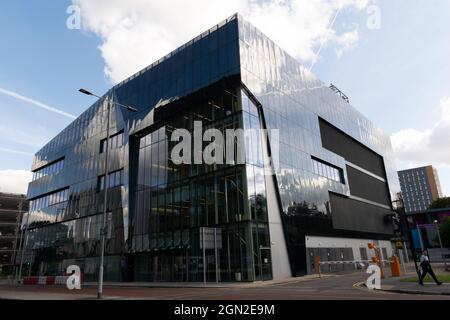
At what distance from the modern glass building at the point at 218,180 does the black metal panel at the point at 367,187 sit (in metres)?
0.42

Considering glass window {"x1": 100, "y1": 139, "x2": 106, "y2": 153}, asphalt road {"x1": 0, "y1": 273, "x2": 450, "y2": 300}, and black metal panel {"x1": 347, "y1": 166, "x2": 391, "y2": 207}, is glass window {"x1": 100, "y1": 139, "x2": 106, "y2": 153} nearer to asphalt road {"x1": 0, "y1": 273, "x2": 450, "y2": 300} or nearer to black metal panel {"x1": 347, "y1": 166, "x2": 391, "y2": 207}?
asphalt road {"x1": 0, "y1": 273, "x2": 450, "y2": 300}

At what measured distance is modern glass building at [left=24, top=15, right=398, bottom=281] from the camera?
2928 centimetres

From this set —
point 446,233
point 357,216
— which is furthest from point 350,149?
point 446,233

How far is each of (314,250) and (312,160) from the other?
10.5 m

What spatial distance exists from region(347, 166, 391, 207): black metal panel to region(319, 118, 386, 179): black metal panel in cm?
162

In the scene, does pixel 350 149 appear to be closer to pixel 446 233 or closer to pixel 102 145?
pixel 446 233

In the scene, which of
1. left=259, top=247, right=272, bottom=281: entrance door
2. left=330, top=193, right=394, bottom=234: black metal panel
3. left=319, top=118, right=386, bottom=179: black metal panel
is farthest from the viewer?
left=319, top=118, right=386, bottom=179: black metal panel

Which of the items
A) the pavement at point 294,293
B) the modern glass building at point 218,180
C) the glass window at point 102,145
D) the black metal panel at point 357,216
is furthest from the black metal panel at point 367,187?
the glass window at point 102,145

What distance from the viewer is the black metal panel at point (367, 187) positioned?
51.4 metres

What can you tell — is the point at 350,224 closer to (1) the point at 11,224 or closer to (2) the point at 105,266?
(2) the point at 105,266

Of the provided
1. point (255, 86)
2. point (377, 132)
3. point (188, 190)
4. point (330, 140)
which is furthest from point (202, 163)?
point (377, 132)

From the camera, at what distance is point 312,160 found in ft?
131

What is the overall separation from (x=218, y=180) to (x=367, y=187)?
35147 millimetres

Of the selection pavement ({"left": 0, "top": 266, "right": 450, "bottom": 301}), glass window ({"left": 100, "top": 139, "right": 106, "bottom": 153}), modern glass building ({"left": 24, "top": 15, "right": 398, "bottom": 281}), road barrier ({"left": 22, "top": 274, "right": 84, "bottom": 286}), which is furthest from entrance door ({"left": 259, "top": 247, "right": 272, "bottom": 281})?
glass window ({"left": 100, "top": 139, "right": 106, "bottom": 153})
